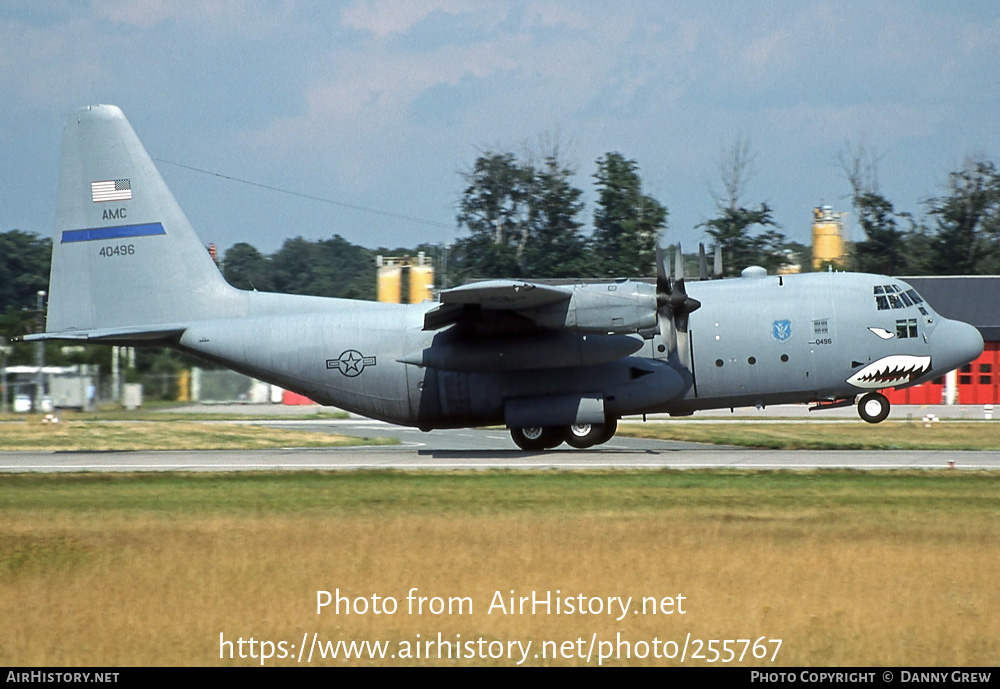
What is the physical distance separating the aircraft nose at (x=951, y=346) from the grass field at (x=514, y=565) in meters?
5.54

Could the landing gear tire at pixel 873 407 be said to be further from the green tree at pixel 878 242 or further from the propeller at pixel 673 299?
the green tree at pixel 878 242

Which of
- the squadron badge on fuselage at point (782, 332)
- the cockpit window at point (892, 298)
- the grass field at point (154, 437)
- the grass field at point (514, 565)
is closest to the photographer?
the grass field at point (514, 565)

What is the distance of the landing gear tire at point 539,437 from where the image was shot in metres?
25.8

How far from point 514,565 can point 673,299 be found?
41.6 ft

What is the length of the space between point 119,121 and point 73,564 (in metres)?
16.7

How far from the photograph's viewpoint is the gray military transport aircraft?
24328mm

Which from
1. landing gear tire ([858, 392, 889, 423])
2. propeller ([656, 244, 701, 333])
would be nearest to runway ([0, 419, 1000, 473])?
landing gear tire ([858, 392, 889, 423])

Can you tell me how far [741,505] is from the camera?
1723cm

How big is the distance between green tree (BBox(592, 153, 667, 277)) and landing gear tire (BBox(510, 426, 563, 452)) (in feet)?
119

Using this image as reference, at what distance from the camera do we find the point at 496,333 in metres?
24.5

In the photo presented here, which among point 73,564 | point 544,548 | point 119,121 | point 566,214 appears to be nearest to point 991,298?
point 566,214

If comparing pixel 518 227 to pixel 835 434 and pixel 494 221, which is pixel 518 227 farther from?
pixel 835 434

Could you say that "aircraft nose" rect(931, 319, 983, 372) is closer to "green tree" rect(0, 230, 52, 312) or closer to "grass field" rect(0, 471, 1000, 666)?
"grass field" rect(0, 471, 1000, 666)

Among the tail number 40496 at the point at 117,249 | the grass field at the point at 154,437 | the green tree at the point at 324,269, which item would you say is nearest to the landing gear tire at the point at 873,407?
the grass field at the point at 154,437
